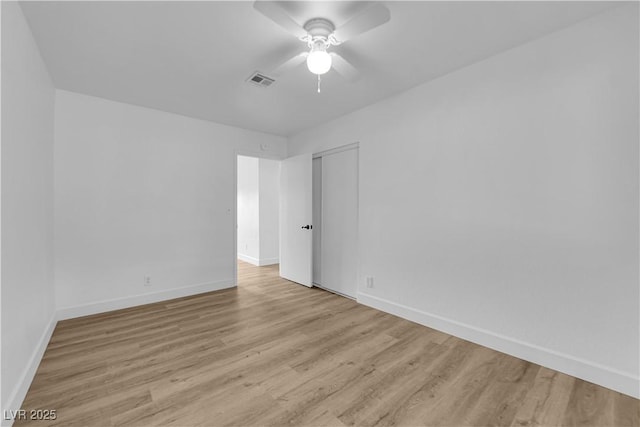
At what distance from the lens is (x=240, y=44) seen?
215 centimetres

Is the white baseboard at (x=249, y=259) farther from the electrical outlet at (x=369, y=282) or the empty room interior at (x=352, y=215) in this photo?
the electrical outlet at (x=369, y=282)

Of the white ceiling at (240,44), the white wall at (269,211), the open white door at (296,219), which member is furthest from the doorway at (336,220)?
the white wall at (269,211)

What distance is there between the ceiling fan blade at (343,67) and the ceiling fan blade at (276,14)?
348mm

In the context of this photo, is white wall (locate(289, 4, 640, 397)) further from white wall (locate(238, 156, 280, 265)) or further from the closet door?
white wall (locate(238, 156, 280, 265))

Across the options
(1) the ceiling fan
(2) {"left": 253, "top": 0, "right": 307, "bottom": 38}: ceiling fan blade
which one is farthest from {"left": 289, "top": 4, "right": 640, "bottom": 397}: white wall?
(2) {"left": 253, "top": 0, "right": 307, "bottom": 38}: ceiling fan blade

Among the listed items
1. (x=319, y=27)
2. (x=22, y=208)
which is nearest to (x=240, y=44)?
(x=319, y=27)

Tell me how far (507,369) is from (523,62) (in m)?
2.38

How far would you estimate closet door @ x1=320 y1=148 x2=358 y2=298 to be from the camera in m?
3.70

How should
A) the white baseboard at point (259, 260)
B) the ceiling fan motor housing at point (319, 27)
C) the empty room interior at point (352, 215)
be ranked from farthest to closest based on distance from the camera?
the white baseboard at point (259, 260) < the ceiling fan motor housing at point (319, 27) < the empty room interior at point (352, 215)

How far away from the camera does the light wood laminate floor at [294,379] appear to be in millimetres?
1581

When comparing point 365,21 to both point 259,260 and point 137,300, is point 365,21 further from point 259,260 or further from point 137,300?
point 259,260

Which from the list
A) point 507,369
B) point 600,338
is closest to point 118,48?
point 507,369

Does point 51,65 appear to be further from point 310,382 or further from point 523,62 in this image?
point 523,62

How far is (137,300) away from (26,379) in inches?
66.1
